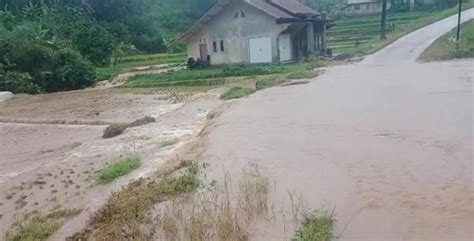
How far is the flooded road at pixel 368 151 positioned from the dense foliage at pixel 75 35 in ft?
60.0

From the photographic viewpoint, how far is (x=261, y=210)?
862cm

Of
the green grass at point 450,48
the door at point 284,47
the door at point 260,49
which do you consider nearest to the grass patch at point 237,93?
the green grass at point 450,48

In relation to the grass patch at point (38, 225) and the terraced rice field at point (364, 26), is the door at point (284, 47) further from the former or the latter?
the grass patch at point (38, 225)

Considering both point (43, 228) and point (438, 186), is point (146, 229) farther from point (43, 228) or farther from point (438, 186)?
point (438, 186)

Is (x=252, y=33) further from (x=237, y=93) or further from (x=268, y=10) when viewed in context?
(x=237, y=93)

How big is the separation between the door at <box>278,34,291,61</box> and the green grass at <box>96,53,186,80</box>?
1217 centimetres

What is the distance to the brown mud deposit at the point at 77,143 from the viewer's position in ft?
35.9

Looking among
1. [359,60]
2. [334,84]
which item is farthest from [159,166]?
[359,60]

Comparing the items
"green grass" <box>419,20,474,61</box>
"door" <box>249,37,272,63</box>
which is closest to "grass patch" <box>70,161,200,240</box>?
"green grass" <box>419,20,474,61</box>

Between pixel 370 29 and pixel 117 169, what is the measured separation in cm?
4479

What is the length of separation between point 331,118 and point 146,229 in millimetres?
8870

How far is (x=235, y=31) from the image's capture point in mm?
38438

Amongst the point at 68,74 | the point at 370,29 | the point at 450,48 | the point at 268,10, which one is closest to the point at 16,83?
the point at 68,74

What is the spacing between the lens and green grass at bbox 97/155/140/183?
464 inches
